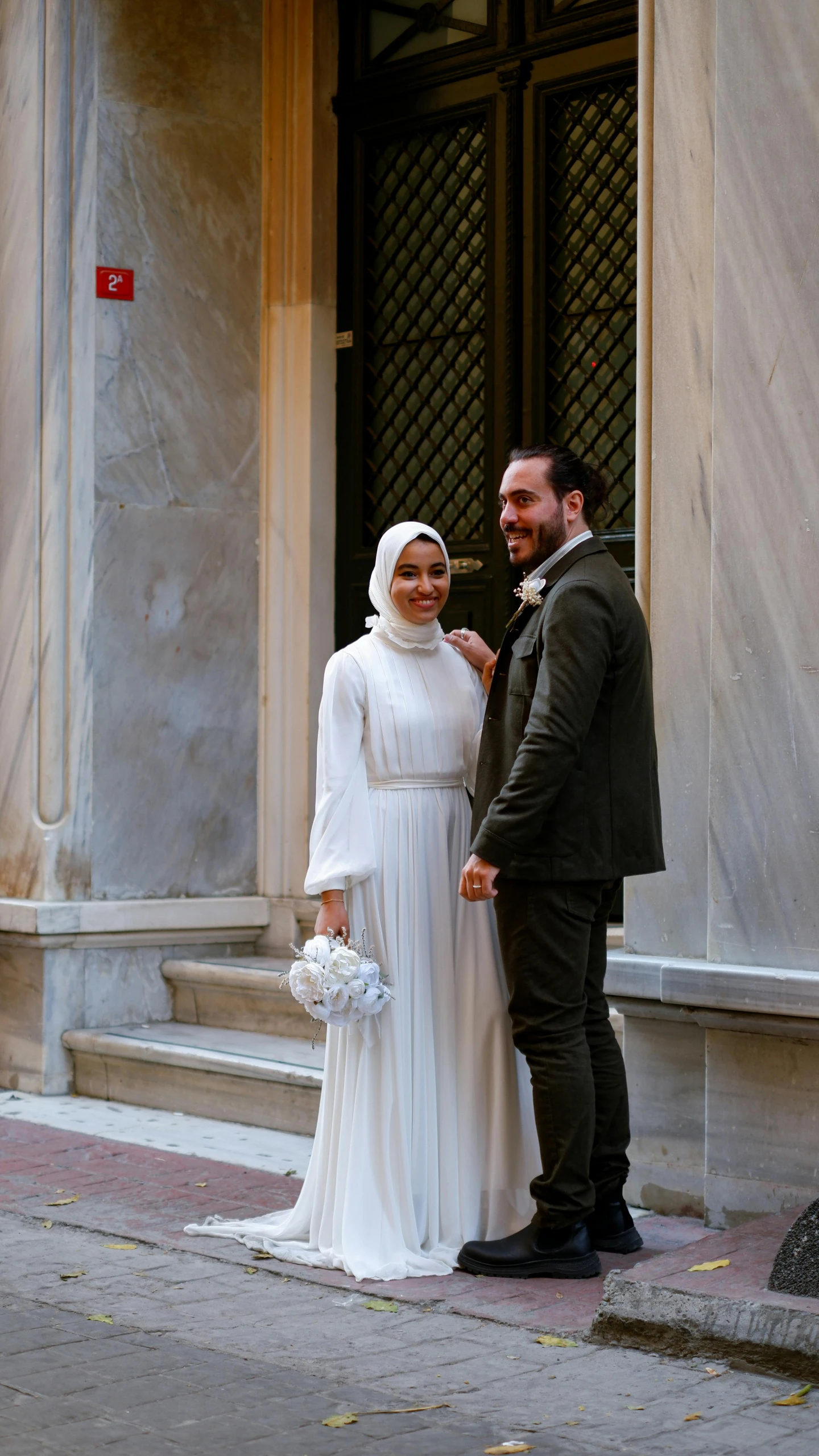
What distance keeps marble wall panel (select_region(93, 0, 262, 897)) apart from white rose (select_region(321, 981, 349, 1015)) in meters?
3.26

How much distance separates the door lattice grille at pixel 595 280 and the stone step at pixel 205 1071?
7.86 ft

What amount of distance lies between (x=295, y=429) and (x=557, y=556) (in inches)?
146

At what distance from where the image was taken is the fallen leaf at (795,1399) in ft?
12.6

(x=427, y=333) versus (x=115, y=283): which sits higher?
(x=115, y=283)

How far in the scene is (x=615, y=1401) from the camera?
3838 millimetres

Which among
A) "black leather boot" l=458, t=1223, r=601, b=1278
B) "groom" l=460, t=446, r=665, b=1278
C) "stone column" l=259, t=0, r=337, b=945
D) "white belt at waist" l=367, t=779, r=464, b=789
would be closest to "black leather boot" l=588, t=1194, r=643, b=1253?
"groom" l=460, t=446, r=665, b=1278

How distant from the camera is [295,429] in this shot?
8383mm

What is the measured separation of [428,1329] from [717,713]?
6.09ft

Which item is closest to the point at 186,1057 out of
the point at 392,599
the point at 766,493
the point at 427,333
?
the point at 392,599

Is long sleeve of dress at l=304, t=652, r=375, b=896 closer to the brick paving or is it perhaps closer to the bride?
the bride

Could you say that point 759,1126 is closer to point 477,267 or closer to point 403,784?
point 403,784

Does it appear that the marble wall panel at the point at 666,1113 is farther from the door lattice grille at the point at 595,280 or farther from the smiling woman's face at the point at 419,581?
the door lattice grille at the point at 595,280

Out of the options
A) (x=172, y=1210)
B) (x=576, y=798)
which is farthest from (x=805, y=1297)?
(x=172, y=1210)

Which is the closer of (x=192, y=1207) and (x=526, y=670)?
(x=526, y=670)
